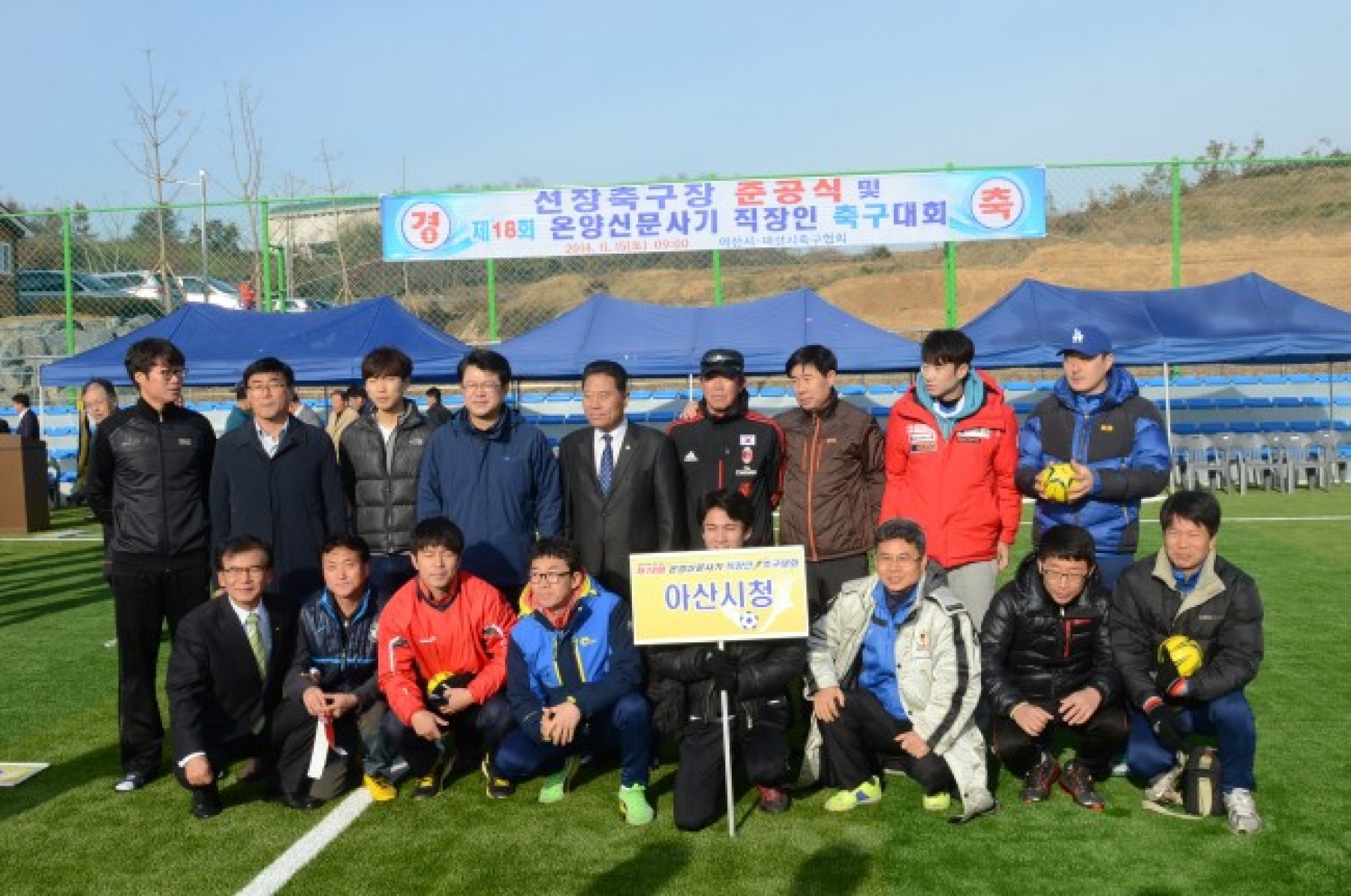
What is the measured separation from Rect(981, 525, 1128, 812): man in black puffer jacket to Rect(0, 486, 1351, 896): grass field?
155mm

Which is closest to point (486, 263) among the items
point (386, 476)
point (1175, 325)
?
point (1175, 325)

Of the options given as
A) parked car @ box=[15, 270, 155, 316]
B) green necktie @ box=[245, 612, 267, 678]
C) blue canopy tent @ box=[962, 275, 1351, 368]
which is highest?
parked car @ box=[15, 270, 155, 316]

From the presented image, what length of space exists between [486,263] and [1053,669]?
15701 millimetres

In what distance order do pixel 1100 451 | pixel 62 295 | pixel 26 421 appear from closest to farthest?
pixel 1100 451
pixel 26 421
pixel 62 295

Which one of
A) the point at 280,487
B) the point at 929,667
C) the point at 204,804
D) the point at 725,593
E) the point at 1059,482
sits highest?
the point at 280,487

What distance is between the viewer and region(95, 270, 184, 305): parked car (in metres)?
22.7

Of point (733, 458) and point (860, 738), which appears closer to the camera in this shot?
point (860, 738)

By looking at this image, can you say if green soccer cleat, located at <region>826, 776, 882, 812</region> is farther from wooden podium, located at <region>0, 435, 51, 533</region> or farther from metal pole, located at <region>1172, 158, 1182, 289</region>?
metal pole, located at <region>1172, 158, 1182, 289</region>

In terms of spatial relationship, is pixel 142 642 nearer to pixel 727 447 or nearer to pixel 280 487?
pixel 280 487

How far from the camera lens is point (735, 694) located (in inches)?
202

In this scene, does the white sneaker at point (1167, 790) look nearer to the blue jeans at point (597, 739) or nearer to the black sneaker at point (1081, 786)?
the black sneaker at point (1081, 786)

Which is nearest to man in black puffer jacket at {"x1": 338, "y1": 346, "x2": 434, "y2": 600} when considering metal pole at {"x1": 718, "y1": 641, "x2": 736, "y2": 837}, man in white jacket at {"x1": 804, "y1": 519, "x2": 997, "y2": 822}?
metal pole at {"x1": 718, "y1": 641, "x2": 736, "y2": 837}

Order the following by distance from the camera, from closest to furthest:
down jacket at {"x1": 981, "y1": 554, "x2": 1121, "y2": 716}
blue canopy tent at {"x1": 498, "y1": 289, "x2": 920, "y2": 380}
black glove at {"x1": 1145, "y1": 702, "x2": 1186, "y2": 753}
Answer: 1. black glove at {"x1": 1145, "y1": 702, "x2": 1186, "y2": 753}
2. down jacket at {"x1": 981, "y1": 554, "x2": 1121, "y2": 716}
3. blue canopy tent at {"x1": 498, "y1": 289, "x2": 920, "y2": 380}

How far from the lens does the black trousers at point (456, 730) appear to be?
511 cm
